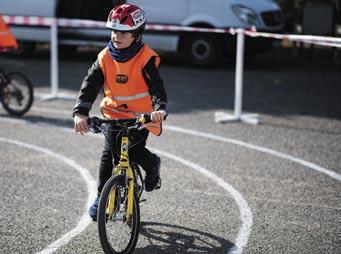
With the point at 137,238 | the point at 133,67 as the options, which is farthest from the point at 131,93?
the point at 137,238

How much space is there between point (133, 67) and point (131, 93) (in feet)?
0.68

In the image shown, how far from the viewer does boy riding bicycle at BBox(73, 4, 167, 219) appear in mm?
5129

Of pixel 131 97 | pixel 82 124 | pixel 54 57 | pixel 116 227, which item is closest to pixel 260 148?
pixel 131 97

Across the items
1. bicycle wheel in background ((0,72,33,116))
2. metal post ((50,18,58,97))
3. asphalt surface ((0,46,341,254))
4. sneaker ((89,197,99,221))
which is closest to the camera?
asphalt surface ((0,46,341,254))

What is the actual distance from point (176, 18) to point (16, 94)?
5.76 metres

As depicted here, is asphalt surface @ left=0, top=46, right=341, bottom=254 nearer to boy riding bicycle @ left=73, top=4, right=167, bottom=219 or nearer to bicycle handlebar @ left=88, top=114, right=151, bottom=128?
boy riding bicycle @ left=73, top=4, right=167, bottom=219

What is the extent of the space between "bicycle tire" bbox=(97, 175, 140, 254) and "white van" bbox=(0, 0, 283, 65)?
9979 millimetres

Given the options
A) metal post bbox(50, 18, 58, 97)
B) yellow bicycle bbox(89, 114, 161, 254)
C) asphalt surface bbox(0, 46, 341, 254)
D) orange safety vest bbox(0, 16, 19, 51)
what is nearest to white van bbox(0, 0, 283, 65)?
asphalt surface bbox(0, 46, 341, 254)

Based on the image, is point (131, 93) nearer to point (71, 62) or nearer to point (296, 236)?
point (296, 236)

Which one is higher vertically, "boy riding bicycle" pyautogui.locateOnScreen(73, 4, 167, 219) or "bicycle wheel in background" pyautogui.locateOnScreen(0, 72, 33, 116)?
"boy riding bicycle" pyautogui.locateOnScreen(73, 4, 167, 219)

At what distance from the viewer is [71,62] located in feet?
54.2

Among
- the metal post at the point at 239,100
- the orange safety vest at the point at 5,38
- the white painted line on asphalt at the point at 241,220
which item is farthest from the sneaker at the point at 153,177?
the orange safety vest at the point at 5,38

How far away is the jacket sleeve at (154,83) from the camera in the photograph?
16.8 feet

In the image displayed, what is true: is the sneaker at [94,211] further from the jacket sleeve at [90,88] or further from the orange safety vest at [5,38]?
the orange safety vest at [5,38]
